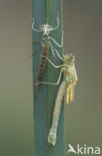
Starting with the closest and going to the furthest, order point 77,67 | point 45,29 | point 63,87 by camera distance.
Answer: point 45,29, point 63,87, point 77,67

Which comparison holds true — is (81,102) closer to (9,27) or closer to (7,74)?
(7,74)

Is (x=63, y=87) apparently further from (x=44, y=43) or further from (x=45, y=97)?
(x=44, y=43)

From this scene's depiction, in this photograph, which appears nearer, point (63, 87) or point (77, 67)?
point (63, 87)

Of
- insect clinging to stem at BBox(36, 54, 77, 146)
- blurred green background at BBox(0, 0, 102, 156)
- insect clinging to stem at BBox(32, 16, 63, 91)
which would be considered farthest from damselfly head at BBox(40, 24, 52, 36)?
blurred green background at BBox(0, 0, 102, 156)

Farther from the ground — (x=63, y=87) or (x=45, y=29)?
(x=45, y=29)

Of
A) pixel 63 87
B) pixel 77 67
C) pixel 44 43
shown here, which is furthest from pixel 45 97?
pixel 77 67

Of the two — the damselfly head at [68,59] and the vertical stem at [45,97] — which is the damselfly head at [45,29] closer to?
the vertical stem at [45,97]

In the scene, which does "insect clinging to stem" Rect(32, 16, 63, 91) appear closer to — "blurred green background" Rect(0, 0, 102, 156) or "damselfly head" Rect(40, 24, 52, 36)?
"damselfly head" Rect(40, 24, 52, 36)

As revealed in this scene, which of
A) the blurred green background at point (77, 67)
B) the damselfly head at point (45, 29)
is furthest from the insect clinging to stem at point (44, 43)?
the blurred green background at point (77, 67)
